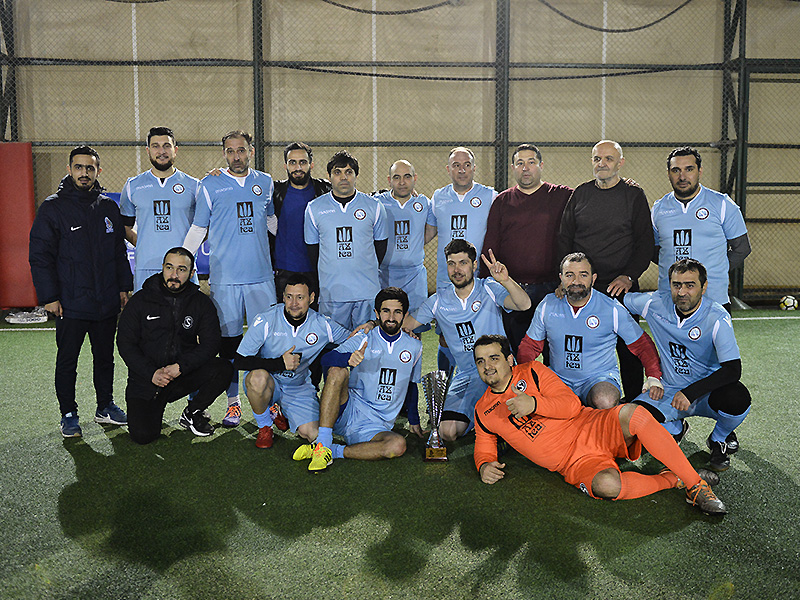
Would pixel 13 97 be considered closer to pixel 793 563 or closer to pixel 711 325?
pixel 711 325

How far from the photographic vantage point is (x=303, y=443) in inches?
156

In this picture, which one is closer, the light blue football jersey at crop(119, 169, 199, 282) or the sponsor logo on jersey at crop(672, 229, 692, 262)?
the sponsor logo on jersey at crop(672, 229, 692, 262)

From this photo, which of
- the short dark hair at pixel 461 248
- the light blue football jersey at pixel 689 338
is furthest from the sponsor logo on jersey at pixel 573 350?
the short dark hair at pixel 461 248

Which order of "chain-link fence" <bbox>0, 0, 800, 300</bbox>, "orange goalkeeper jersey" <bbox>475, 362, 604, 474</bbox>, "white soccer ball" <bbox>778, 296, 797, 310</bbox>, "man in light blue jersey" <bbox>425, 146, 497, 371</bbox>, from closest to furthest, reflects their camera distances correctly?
"orange goalkeeper jersey" <bbox>475, 362, 604, 474</bbox> < "man in light blue jersey" <bbox>425, 146, 497, 371</bbox> < "white soccer ball" <bbox>778, 296, 797, 310</bbox> < "chain-link fence" <bbox>0, 0, 800, 300</bbox>

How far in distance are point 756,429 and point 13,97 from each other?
1039cm

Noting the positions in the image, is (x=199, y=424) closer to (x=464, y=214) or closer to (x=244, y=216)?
(x=244, y=216)

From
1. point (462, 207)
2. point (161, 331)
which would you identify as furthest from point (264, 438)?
point (462, 207)

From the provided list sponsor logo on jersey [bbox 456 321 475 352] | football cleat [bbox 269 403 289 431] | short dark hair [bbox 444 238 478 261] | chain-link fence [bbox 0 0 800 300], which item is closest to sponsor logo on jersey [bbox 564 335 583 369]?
sponsor logo on jersey [bbox 456 321 475 352]

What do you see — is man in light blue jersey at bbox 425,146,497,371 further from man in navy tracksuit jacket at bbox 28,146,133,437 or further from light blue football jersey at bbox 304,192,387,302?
man in navy tracksuit jacket at bbox 28,146,133,437

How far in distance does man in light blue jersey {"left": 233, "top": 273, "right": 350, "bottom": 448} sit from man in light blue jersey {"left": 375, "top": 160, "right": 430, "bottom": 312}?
1.03 m

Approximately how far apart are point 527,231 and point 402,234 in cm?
104

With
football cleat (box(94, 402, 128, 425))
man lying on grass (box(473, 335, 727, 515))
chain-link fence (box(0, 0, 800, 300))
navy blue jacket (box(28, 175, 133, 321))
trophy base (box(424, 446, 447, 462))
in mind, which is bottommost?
trophy base (box(424, 446, 447, 462))

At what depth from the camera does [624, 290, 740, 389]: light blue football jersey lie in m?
3.52

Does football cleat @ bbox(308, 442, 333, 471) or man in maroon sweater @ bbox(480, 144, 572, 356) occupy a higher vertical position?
man in maroon sweater @ bbox(480, 144, 572, 356)
